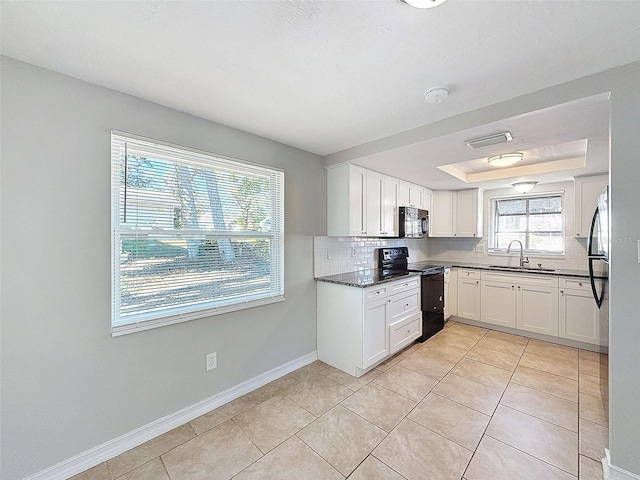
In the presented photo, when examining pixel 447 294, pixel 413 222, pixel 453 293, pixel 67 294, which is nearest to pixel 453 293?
pixel 453 293

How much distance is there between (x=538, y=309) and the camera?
3580 millimetres

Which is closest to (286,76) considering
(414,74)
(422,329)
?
(414,74)

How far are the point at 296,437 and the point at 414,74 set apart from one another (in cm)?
252

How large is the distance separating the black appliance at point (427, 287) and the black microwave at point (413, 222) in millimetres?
411

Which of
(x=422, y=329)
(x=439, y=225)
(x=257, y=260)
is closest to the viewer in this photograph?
(x=257, y=260)

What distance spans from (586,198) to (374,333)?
3324mm

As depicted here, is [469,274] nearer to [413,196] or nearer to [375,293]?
[413,196]

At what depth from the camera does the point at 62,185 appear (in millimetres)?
1590

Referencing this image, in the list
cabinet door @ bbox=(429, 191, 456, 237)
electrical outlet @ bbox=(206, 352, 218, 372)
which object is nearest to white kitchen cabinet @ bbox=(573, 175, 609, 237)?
cabinet door @ bbox=(429, 191, 456, 237)

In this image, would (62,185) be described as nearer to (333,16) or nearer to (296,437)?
(333,16)

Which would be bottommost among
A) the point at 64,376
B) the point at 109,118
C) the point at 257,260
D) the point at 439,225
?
the point at 64,376

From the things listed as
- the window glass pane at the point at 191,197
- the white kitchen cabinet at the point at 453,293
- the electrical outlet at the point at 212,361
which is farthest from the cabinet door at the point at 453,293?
the electrical outlet at the point at 212,361

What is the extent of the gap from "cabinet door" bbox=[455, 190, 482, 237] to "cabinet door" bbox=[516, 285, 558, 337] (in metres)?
1.12

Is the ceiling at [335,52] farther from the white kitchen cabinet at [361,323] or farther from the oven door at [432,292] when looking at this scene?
the oven door at [432,292]
